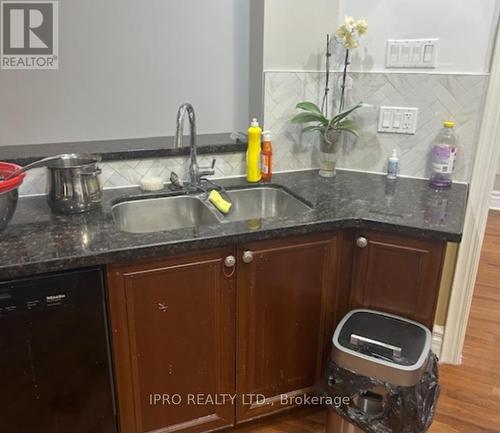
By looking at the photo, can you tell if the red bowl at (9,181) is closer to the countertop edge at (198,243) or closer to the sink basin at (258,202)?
the countertop edge at (198,243)

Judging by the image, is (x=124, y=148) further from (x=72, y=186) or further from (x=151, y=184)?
(x=72, y=186)

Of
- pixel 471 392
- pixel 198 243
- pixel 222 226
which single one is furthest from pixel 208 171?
pixel 471 392

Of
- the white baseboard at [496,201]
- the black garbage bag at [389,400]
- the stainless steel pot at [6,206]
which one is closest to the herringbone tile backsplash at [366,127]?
the stainless steel pot at [6,206]

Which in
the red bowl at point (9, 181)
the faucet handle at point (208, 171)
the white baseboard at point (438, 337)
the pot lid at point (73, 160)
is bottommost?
the white baseboard at point (438, 337)

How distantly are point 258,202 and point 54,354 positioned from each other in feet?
3.27

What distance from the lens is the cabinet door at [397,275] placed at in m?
1.53

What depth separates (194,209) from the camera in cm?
184

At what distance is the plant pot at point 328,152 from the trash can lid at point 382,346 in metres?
0.70

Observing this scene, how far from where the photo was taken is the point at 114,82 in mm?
1989

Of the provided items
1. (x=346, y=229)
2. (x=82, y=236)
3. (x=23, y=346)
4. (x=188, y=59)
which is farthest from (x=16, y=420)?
(x=188, y=59)

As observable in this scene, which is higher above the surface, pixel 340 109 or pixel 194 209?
pixel 340 109

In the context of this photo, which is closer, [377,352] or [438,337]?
[377,352]

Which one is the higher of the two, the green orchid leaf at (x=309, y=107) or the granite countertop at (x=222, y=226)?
the green orchid leaf at (x=309, y=107)

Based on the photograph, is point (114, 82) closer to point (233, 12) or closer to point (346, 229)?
point (233, 12)
